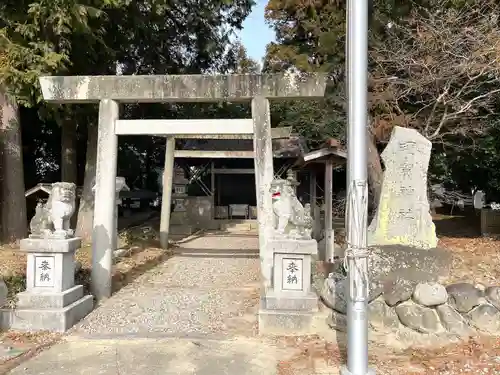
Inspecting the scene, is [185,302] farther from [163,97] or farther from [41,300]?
[163,97]

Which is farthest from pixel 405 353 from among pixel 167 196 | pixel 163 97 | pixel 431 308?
pixel 167 196

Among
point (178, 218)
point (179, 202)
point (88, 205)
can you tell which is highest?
point (179, 202)

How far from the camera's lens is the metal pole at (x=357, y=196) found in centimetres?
412

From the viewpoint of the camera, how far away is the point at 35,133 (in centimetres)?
1739

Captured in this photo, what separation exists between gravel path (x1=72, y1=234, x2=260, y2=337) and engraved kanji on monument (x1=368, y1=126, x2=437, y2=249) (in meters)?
2.47

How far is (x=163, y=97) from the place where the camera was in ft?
24.2

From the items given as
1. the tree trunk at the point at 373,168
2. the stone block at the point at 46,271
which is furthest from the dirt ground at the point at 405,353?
the tree trunk at the point at 373,168

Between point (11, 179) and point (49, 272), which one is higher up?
point (11, 179)

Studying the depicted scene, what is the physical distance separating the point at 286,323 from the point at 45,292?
3161 mm

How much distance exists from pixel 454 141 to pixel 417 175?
253 inches

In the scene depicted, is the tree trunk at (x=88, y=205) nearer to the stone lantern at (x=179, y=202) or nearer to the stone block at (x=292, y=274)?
the stone lantern at (x=179, y=202)

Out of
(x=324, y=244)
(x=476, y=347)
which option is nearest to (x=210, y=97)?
(x=476, y=347)

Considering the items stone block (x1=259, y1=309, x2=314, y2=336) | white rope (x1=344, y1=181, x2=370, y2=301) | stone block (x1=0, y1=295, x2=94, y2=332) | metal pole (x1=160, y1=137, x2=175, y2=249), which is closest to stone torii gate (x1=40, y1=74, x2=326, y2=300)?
stone block (x1=259, y1=309, x2=314, y2=336)

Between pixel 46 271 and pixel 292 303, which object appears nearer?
pixel 292 303
